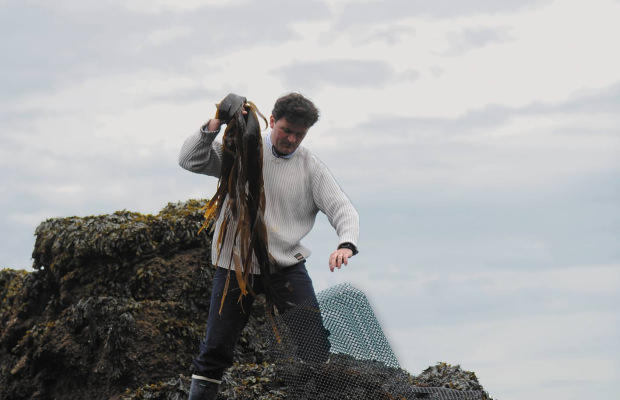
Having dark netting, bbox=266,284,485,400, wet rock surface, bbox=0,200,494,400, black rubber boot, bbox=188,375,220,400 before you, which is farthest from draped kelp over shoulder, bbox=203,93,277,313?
wet rock surface, bbox=0,200,494,400

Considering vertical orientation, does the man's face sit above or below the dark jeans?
above

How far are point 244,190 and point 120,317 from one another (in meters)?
2.88

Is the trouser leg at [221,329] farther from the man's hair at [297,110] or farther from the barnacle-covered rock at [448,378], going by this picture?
the barnacle-covered rock at [448,378]

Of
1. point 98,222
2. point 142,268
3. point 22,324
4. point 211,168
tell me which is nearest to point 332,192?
point 211,168

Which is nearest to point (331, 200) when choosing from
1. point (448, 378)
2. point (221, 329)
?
point (221, 329)

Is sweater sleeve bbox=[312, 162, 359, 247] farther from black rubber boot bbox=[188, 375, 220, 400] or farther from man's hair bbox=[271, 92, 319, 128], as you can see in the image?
black rubber boot bbox=[188, 375, 220, 400]

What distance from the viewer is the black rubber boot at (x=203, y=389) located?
5609mm

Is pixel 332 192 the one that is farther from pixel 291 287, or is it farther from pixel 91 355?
pixel 91 355

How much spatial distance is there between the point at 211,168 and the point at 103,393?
330 cm

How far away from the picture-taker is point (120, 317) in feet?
25.1

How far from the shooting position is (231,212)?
18.5ft

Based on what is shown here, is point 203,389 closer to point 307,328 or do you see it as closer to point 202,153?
point 307,328

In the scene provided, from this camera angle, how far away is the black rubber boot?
5609 mm

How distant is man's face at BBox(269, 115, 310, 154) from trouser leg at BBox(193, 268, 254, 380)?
40.2 inches
